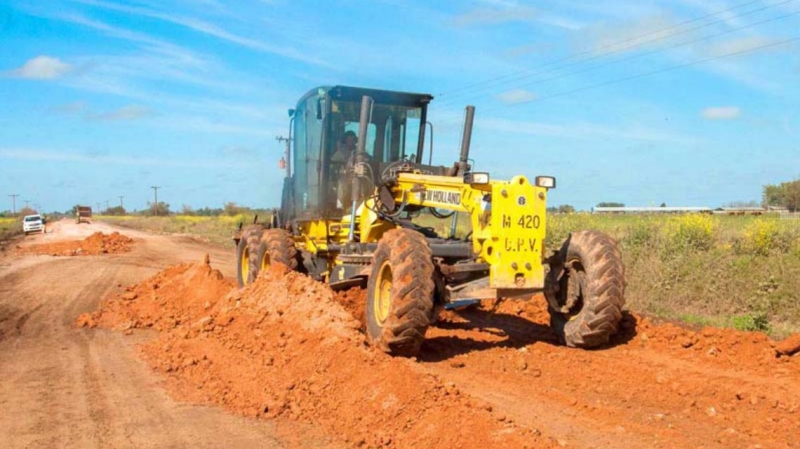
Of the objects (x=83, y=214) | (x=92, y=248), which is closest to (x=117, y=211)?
(x=83, y=214)

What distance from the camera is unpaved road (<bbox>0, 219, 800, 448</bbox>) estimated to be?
18.4ft

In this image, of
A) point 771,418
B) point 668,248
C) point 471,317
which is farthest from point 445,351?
point 668,248

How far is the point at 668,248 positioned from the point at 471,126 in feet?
26.2

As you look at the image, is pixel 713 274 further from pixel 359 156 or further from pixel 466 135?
pixel 359 156

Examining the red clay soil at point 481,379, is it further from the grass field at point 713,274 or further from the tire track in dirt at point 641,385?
the grass field at point 713,274

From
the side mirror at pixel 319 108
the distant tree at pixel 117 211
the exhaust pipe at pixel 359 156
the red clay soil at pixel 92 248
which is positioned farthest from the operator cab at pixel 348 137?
the distant tree at pixel 117 211

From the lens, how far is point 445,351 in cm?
844

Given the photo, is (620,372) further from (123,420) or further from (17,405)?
(17,405)

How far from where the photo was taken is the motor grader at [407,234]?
25.6 ft

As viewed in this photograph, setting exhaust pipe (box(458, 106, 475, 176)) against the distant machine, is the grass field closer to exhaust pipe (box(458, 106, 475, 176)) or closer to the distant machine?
exhaust pipe (box(458, 106, 475, 176))

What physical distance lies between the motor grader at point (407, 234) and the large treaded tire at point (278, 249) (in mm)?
22

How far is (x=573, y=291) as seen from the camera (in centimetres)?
865

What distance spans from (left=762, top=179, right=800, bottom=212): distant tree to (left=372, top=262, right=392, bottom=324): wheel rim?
29.1m

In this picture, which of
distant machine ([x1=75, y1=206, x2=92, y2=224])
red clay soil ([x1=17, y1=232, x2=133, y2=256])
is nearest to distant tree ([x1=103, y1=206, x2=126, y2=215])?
distant machine ([x1=75, y1=206, x2=92, y2=224])
